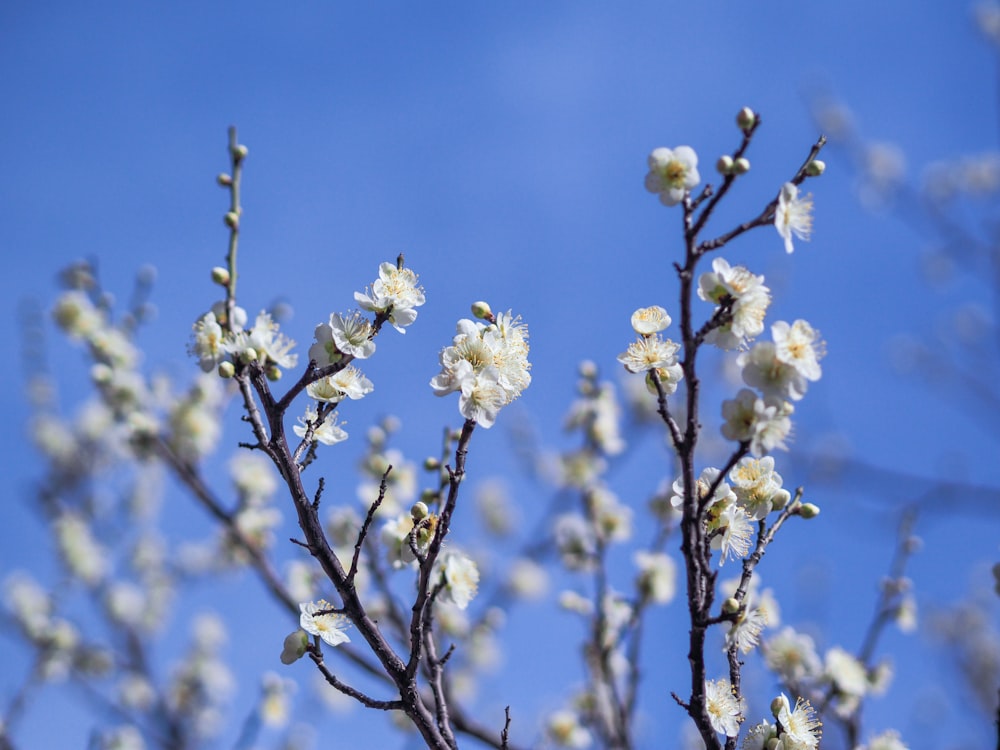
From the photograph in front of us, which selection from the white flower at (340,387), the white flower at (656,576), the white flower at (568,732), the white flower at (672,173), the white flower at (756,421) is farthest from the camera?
the white flower at (568,732)

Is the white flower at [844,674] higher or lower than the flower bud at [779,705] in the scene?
higher

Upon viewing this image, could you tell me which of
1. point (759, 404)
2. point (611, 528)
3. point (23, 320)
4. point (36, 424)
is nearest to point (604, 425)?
point (611, 528)

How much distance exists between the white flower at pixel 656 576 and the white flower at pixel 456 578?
1.64 metres

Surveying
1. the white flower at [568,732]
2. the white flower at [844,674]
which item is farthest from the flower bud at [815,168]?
the white flower at [568,732]

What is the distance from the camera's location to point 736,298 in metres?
1.66

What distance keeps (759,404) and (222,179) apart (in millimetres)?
1753

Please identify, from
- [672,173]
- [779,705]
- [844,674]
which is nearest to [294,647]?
[779,705]

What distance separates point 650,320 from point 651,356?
133 millimetres

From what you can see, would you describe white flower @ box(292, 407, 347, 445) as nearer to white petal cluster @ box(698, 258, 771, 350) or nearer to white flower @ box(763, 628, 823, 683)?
white petal cluster @ box(698, 258, 771, 350)

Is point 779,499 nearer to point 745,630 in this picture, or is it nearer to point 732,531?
point 732,531

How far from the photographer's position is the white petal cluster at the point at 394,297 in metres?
1.90

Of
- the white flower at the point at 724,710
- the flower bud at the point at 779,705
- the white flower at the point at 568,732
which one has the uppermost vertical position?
the white flower at the point at 568,732

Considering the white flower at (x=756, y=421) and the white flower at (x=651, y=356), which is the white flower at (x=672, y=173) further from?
the white flower at (x=756, y=421)

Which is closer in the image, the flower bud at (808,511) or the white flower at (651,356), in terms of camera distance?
the white flower at (651,356)
